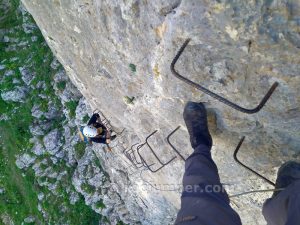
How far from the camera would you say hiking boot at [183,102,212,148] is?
423 centimetres

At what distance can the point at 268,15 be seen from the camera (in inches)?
113

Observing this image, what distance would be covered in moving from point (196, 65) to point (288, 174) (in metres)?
1.57

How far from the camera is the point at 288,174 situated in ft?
12.9

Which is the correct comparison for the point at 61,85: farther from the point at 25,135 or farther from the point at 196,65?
the point at 196,65

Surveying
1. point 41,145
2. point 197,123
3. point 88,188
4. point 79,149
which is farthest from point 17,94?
point 197,123

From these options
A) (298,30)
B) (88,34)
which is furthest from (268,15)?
(88,34)

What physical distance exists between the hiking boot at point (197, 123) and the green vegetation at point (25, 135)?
772 centimetres

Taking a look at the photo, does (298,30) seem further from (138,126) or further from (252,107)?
(138,126)

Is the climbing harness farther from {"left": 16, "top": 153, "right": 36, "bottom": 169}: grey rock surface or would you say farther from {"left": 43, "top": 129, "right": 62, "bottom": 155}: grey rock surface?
{"left": 16, "top": 153, "right": 36, "bottom": 169}: grey rock surface

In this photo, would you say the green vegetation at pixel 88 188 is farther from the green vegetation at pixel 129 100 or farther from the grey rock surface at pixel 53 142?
the green vegetation at pixel 129 100

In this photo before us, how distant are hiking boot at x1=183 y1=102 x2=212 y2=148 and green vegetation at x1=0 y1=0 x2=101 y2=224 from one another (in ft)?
25.3

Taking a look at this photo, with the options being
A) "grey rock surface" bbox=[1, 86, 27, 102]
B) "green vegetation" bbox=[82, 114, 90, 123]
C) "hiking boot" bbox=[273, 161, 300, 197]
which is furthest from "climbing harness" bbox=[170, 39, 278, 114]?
"grey rock surface" bbox=[1, 86, 27, 102]

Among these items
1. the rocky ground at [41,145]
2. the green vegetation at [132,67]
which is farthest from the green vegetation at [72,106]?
the green vegetation at [132,67]

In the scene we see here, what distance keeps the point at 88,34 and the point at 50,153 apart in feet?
24.9
